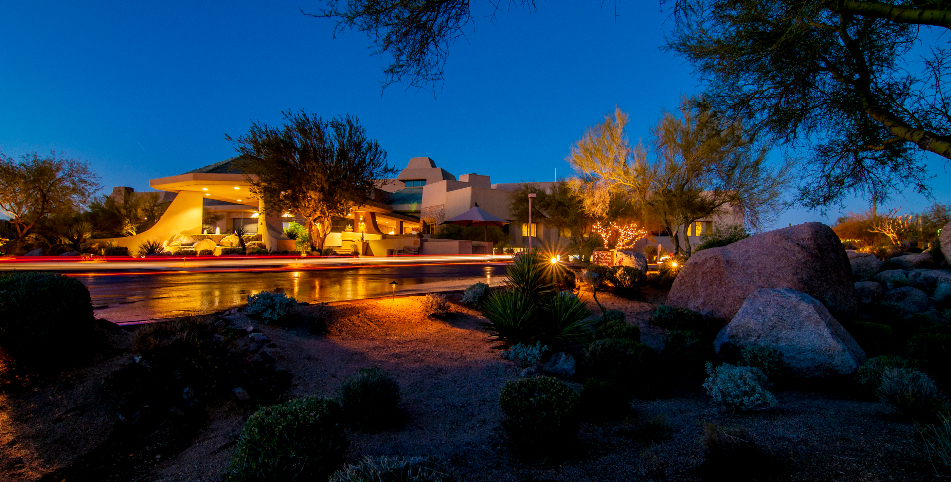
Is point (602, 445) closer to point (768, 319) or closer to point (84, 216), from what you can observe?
point (768, 319)

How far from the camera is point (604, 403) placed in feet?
13.4

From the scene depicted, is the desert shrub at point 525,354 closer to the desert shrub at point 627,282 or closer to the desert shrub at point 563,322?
the desert shrub at point 563,322

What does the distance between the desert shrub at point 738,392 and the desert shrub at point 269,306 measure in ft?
18.0

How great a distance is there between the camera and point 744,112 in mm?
7164

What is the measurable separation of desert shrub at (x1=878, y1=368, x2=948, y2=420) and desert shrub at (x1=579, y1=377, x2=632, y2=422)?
2.12 metres

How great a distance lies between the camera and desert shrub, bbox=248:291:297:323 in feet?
20.5

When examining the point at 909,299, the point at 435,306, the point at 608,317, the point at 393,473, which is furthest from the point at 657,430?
the point at 909,299

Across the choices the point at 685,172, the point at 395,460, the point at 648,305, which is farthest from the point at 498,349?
the point at 685,172

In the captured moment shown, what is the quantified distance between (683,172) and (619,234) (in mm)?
13685

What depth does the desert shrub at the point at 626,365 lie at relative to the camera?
16.1 feet

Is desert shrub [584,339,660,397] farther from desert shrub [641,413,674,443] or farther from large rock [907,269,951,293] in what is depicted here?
large rock [907,269,951,293]

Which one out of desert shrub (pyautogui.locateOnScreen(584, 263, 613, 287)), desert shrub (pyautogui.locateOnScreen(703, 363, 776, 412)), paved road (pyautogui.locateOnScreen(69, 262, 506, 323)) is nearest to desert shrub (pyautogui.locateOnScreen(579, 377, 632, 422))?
desert shrub (pyautogui.locateOnScreen(703, 363, 776, 412))

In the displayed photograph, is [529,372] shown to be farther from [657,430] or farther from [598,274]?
[598,274]

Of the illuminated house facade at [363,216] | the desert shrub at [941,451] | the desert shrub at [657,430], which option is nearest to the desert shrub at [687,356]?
the desert shrub at [657,430]
